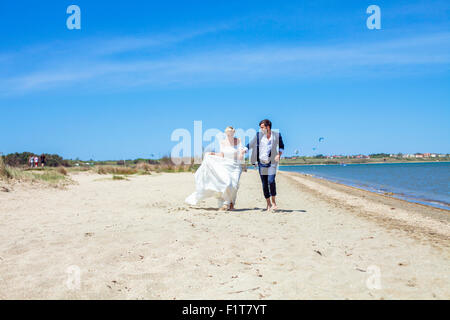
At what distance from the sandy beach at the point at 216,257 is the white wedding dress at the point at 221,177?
4.49 ft

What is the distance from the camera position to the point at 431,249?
5230 millimetres

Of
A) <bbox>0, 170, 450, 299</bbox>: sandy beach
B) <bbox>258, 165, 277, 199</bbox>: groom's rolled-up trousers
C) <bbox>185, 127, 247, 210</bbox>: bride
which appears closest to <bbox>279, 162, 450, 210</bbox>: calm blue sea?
<bbox>258, 165, 277, 199</bbox>: groom's rolled-up trousers

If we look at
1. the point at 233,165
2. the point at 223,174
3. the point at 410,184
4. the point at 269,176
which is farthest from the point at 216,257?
the point at 410,184

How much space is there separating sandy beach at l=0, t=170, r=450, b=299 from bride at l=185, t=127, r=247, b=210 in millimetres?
1373

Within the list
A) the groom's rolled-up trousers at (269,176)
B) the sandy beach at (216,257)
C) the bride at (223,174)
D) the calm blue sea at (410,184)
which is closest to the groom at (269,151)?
the groom's rolled-up trousers at (269,176)

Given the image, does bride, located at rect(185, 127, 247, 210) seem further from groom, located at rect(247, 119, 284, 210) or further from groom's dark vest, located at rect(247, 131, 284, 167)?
groom, located at rect(247, 119, 284, 210)

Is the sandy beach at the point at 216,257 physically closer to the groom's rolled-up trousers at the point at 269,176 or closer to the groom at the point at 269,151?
the groom's rolled-up trousers at the point at 269,176

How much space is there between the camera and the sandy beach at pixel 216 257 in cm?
353

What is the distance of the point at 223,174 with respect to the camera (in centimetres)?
945

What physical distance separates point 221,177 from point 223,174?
93 mm

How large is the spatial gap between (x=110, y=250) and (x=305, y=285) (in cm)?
268

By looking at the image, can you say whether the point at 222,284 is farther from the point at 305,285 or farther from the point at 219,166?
the point at 219,166

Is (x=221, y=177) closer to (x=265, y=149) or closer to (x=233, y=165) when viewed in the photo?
(x=233, y=165)
